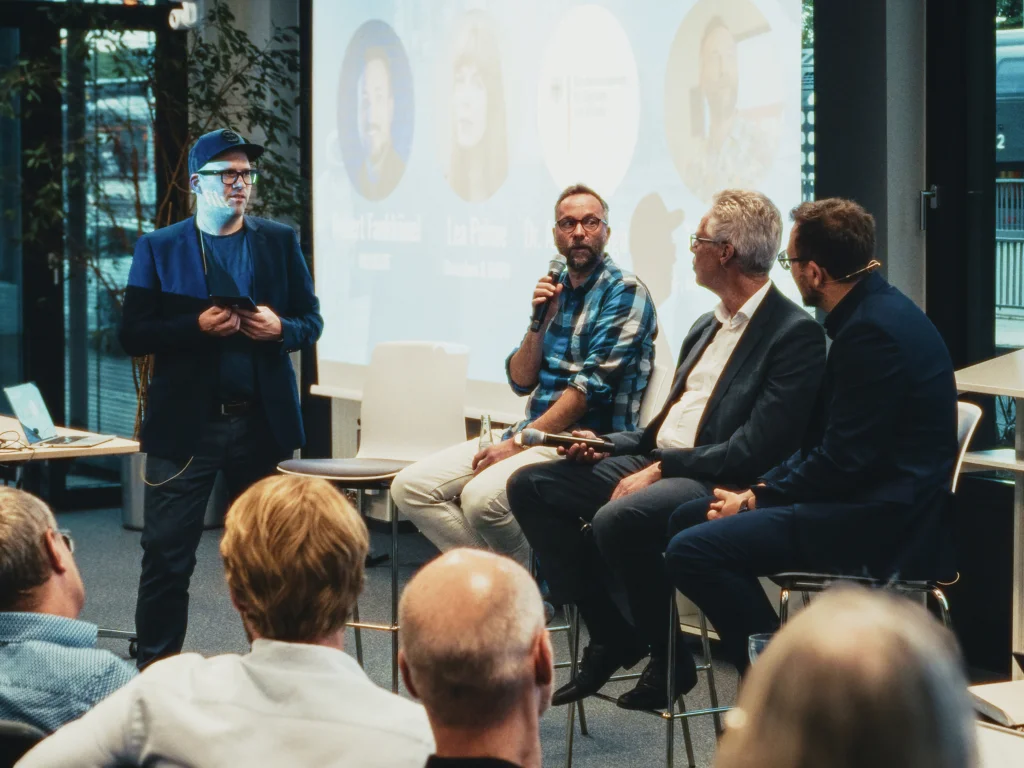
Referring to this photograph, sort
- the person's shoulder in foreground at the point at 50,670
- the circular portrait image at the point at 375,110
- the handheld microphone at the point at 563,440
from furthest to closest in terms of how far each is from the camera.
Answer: the circular portrait image at the point at 375,110, the handheld microphone at the point at 563,440, the person's shoulder in foreground at the point at 50,670

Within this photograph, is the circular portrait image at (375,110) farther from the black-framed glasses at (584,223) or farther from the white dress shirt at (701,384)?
the white dress shirt at (701,384)

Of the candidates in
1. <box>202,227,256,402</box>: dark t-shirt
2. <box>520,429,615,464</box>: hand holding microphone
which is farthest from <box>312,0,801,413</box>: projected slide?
<box>202,227,256,402</box>: dark t-shirt

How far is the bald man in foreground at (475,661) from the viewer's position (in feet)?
4.37

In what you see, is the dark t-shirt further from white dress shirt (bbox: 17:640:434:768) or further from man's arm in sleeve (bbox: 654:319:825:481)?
white dress shirt (bbox: 17:640:434:768)

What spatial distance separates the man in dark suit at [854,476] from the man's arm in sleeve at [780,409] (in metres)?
0.15

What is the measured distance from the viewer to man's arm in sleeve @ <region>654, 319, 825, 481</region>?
3.21 m

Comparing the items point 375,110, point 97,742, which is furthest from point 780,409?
point 375,110

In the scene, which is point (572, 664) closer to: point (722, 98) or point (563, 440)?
point (563, 440)

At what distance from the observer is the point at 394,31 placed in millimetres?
6059

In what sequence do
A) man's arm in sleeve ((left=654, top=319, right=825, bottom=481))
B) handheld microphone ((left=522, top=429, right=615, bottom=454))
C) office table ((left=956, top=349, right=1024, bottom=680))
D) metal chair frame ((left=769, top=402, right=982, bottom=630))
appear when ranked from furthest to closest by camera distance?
handheld microphone ((left=522, top=429, right=615, bottom=454)) < office table ((left=956, top=349, right=1024, bottom=680)) < man's arm in sleeve ((left=654, top=319, right=825, bottom=481)) < metal chair frame ((left=769, top=402, right=982, bottom=630))

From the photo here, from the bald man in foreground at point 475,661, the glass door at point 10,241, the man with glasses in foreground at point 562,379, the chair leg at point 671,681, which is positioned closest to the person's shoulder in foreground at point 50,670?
the bald man in foreground at point 475,661

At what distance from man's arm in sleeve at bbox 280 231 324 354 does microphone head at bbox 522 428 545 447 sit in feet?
2.55

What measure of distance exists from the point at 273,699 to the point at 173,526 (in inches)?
92.2

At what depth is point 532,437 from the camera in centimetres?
357
